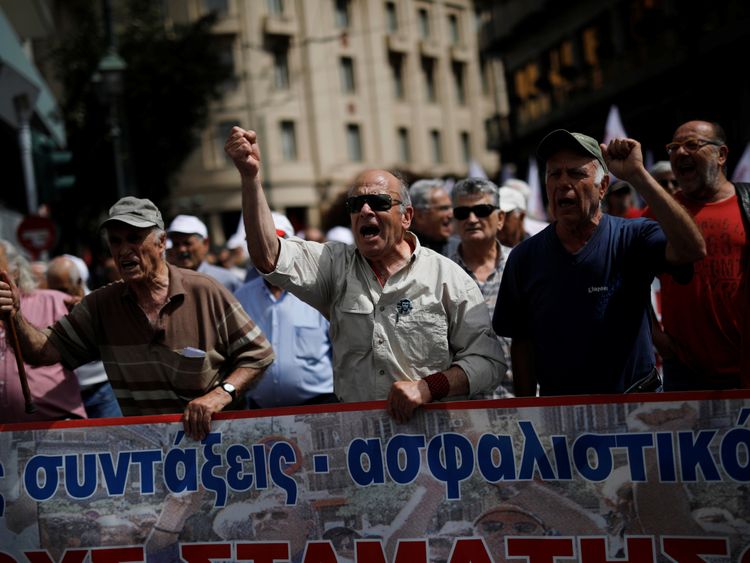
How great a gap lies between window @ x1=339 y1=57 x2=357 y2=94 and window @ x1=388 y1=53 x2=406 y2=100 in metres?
2.53

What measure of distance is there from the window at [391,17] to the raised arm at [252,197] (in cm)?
4602

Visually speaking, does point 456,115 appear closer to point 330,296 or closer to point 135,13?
point 135,13

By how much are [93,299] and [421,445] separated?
1.76m

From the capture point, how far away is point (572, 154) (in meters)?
3.95

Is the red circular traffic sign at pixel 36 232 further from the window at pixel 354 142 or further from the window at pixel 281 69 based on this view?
the window at pixel 354 142

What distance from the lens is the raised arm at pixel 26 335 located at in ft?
14.0

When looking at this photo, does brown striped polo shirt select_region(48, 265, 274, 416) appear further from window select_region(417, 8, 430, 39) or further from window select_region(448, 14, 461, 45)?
window select_region(448, 14, 461, 45)

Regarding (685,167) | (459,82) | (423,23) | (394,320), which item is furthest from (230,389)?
(459,82)

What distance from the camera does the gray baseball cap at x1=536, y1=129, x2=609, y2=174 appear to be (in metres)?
3.91

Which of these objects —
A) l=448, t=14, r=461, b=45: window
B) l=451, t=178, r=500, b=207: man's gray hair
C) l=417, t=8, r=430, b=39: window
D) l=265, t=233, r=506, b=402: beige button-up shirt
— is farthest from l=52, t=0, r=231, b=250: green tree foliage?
l=265, t=233, r=506, b=402: beige button-up shirt

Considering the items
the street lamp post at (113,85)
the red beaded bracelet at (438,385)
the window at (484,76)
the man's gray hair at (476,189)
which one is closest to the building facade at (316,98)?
the window at (484,76)

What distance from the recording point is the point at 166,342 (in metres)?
4.50

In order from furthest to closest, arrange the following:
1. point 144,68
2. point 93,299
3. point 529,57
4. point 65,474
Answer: point 529,57 < point 144,68 < point 93,299 < point 65,474

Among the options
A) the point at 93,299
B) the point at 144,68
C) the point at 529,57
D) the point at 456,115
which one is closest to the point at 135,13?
the point at 144,68
